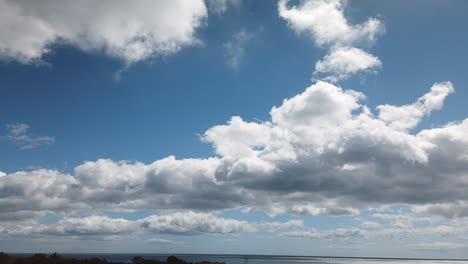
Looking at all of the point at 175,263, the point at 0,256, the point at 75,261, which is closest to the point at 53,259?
the point at 75,261

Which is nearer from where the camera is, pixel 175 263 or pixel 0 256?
pixel 0 256

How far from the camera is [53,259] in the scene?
62.3 m

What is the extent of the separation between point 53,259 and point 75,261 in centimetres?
379

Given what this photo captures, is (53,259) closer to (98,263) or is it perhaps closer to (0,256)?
(98,263)

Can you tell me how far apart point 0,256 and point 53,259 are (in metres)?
13.0

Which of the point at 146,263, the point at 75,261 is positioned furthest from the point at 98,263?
the point at 146,263

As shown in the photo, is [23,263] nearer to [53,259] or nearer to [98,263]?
[53,259]

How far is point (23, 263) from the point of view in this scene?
59.0 meters

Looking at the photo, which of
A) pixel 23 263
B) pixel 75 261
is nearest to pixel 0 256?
pixel 23 263

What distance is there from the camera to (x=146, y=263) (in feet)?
222

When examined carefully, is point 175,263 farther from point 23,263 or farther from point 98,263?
point 23,263

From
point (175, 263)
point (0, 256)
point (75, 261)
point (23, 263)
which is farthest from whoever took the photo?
point (175, 263)

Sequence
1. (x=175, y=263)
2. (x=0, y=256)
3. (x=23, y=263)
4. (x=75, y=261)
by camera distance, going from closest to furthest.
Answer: (x=0, y=256) → (x=23, y=263) → (x=75, y=261) → (x=175, y=263)

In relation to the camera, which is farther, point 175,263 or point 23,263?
point 175,263
